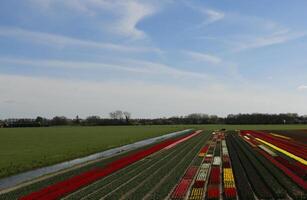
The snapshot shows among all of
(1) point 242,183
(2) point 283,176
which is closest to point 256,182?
(1) point 242,183

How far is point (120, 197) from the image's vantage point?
16859mm

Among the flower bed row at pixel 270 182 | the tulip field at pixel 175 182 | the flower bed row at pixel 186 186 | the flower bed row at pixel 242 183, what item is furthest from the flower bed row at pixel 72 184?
the flower bed row at pixel 270 182

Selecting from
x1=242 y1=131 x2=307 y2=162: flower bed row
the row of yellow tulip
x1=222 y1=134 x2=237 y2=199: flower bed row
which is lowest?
the row of yellow tulip

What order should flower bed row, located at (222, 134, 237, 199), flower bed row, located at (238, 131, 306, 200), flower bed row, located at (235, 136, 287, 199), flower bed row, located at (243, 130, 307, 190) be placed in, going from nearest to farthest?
flower bed row, located at (222, 134, 237, 199) < flower bed row, located at (238, 131, 306, 200) < flower bed row, located at (235, 136, 287, 199) < flower bed row, located at (243, 130, 307, 190)

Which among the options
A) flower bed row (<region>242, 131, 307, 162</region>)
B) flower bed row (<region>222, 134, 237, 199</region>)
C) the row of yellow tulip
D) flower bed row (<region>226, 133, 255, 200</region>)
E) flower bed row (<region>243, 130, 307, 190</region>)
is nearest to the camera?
the row of yellow tulip

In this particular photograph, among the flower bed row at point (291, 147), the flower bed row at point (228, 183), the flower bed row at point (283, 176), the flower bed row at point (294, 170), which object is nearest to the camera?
the flower bed row at point (228, 183)

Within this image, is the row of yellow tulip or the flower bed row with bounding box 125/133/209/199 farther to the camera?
the flower bed row with bounding box 125/133/209/199

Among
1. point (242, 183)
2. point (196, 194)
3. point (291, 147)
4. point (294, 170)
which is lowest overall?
point (196, 194)

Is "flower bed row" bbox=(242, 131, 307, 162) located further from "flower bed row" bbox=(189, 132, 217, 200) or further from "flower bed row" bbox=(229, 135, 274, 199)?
"flower bed row" bbox=(189, 132, 217, 200)

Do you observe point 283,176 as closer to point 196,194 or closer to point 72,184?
point 196,194

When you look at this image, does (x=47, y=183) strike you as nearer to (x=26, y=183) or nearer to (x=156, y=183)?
(x=26, y=183)

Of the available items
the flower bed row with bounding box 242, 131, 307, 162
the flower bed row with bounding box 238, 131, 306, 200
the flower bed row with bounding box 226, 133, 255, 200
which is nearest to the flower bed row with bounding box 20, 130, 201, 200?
the flower bed row with bounding box 226, 133, 255, 200

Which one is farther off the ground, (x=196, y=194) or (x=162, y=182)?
(x=162, y=182)

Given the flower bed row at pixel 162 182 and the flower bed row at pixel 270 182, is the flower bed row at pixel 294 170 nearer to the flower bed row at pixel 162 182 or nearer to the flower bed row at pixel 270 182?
the flower bed row at pixel 270 182
